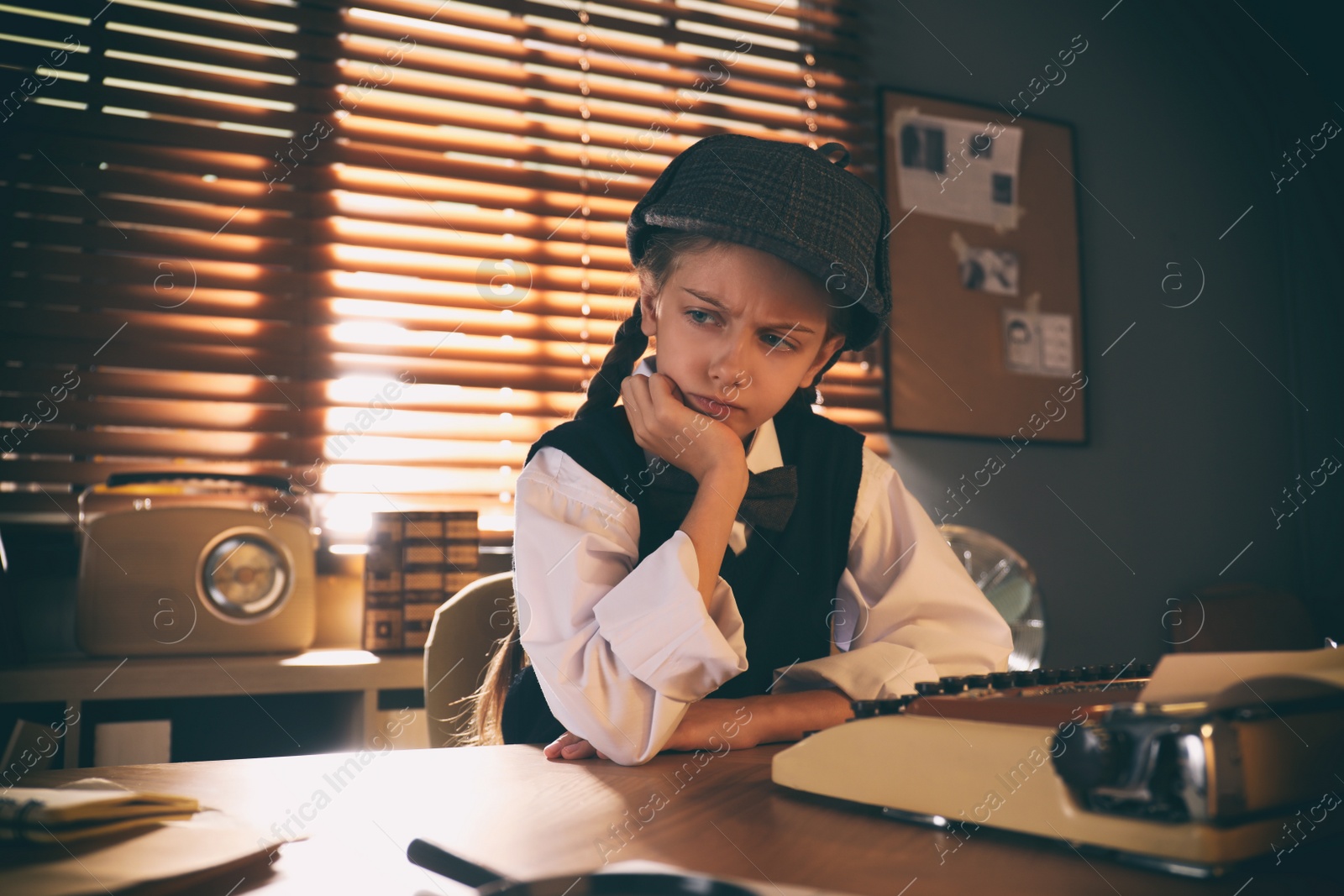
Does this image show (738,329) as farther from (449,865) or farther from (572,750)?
(449,865)

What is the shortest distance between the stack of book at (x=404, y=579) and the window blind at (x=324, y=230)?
23 centimetres

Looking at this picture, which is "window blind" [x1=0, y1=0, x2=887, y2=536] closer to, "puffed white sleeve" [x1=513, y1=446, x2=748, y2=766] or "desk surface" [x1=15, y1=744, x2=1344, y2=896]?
"puffed white sleeve" [x1=513, y1=446, x2=748, y2=766]

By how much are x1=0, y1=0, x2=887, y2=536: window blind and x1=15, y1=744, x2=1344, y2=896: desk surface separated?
131cm

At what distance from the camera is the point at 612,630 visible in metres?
0.71

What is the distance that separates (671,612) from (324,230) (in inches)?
60.1

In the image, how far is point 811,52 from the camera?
2.40 meters

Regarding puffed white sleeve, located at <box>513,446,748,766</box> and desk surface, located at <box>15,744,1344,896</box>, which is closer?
desk surface, located at <box>15,744,1344,896</box>

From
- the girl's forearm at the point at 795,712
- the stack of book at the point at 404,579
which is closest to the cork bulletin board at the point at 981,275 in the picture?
the stack of book at the point at 404,579

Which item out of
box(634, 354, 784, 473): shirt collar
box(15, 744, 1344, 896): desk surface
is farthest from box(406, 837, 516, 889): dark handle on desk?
box(634, 354, 784, 473): shirt collar

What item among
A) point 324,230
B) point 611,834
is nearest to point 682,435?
point 611,834

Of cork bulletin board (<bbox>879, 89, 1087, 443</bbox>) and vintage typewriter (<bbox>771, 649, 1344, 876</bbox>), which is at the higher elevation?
cork bulletin board (<bbox>879, 89, 1087, 443</bbox>)

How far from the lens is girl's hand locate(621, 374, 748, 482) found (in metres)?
0.88

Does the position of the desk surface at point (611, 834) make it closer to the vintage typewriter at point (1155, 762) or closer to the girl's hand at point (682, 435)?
the vintage typewriter at point (1155, 762)

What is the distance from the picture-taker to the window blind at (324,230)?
5.62 feet
